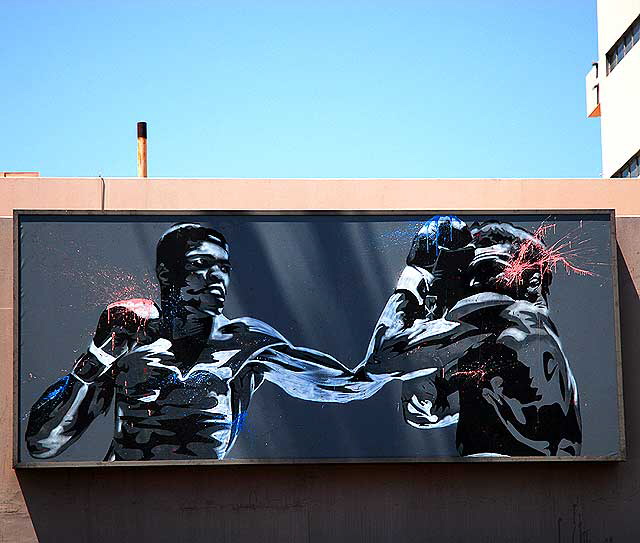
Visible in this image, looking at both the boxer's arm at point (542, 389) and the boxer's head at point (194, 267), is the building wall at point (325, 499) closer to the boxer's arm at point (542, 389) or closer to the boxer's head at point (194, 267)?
the boxer's arm at point (542, 389)

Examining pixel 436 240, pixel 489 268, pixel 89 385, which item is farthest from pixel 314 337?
pixel 89 385

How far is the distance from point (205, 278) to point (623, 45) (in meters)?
22.0

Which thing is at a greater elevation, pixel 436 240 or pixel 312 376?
pixel 436 240

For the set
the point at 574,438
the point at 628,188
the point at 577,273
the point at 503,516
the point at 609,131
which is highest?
the point at 609,131

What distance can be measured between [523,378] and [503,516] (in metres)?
1.50

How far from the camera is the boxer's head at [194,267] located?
1067cm

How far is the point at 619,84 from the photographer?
2947 cm

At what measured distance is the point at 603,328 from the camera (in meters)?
10.8

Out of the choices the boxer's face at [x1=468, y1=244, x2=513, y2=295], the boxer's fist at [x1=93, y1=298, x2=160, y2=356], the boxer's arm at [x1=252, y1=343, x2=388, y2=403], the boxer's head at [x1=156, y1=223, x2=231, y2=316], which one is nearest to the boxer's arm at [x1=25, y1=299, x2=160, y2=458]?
the boxer's fist at [x1=93, y1=298, x2=160, y2=356]

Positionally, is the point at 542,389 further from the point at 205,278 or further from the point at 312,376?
the point at 205,278

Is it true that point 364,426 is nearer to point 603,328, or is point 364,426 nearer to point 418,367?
point 418,367

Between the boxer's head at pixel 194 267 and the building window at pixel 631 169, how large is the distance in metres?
19.0

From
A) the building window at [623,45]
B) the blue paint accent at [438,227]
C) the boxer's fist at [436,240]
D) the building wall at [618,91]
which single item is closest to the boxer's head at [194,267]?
the boxer's fist at [436,240]

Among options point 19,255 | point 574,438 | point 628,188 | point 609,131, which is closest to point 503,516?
point 574,438
